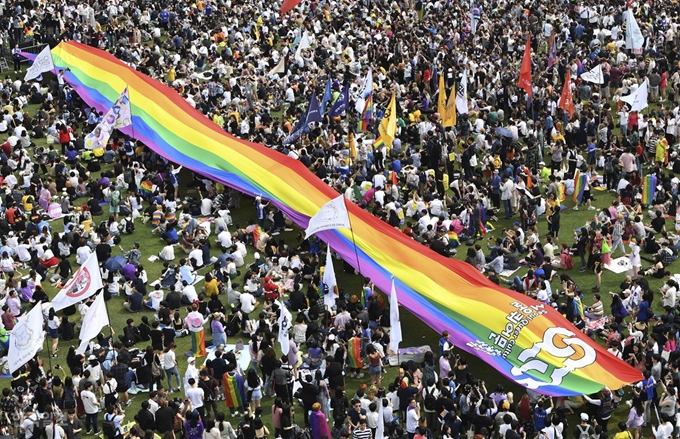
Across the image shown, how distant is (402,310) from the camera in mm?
27156

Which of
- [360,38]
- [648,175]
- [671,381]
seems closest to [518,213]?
[648,175]

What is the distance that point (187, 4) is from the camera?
170 feet

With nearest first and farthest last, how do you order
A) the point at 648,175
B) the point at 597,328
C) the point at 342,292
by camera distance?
the point at 597,328 < the point at 342,292 < the point at 648,175

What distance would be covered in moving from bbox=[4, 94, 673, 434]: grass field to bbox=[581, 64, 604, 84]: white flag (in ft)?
19.9

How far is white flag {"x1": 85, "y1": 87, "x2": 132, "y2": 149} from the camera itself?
33.2m

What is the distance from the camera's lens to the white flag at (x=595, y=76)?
37625mm

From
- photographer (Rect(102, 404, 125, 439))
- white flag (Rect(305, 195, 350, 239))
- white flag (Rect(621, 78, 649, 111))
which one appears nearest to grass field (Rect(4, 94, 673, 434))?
photographer (Rect(102, 404, 125, 439))

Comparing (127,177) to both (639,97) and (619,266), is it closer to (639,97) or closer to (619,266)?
(619,266)

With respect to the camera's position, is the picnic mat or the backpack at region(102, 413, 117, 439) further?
the picnic mat

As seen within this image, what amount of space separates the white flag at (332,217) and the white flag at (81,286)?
5.33 m

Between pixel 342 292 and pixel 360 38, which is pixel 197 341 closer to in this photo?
pixel 342 292

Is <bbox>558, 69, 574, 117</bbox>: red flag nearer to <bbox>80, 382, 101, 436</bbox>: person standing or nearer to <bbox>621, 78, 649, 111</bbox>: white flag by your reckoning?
<bbox>621, 78, 649, 111</bbox>: white flag

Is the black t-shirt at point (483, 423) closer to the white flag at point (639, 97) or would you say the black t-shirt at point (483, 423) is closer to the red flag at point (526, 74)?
the white flag at point (639, 97)

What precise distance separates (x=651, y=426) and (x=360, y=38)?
2781cm
